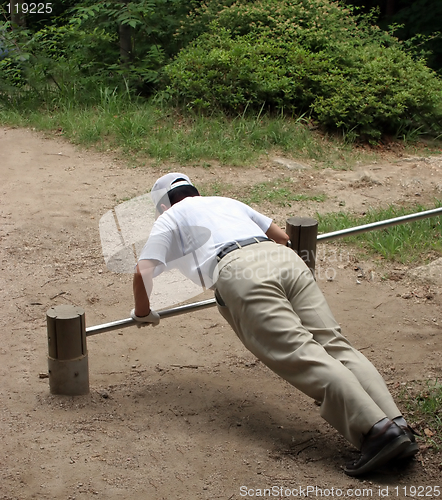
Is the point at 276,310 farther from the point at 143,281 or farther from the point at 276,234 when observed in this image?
the point at 276,234

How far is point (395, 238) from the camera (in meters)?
5.82

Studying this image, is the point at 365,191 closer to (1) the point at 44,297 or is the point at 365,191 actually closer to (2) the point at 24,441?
(1) the point at 44,297

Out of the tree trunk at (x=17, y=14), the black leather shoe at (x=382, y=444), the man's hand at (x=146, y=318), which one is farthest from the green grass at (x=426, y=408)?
the tree trunk at (x=17, y=14)

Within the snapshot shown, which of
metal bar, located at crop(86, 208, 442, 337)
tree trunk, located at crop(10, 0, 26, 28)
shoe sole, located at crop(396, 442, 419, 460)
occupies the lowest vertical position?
shoe sole, located at crop(396, 442, 419, 460)

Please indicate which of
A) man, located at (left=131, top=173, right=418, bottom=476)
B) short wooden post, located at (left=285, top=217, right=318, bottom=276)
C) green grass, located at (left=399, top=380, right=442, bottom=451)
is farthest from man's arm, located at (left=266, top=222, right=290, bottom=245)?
green grass, located at (left=399, top=380, right=442, bottom=451)

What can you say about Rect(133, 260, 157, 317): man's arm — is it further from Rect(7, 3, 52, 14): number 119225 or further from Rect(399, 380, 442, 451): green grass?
Rect(7, 3, 52, 14): number 119225

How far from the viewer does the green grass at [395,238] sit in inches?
223

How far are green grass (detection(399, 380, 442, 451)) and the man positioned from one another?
359mm

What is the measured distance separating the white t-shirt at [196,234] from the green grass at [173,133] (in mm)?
4280

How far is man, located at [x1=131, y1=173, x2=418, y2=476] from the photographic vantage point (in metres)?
2.77

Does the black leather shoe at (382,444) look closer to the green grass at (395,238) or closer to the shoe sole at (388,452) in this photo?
the shoe sole at (388,452)

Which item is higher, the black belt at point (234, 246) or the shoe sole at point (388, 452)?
the black belt at point (234, 246)

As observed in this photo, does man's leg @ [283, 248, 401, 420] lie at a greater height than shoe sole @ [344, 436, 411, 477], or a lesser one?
greater

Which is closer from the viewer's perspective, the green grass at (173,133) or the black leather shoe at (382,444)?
the black leather shoe at (382,444)
